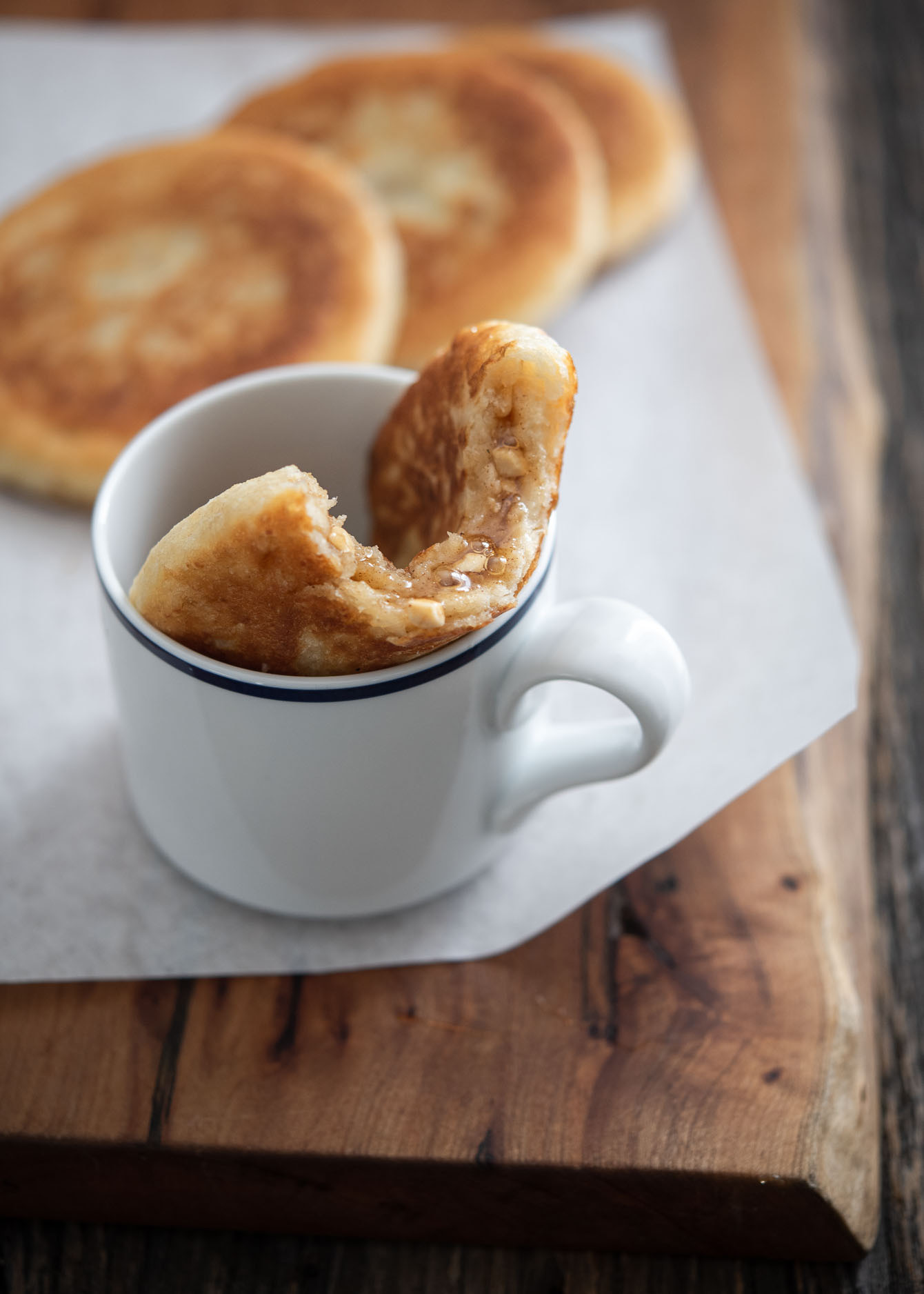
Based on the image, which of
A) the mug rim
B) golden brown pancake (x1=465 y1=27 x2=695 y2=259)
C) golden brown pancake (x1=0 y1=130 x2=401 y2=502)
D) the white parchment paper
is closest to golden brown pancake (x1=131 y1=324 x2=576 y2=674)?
the mug rim

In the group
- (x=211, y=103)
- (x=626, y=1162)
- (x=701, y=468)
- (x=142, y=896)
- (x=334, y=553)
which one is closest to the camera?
(x=334, y=553)

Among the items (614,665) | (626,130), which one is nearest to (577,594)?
(614,665)

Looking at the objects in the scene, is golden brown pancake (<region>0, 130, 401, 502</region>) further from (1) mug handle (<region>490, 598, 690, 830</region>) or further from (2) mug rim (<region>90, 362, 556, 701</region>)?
(1) mug handle (<region>490, 598, 690, 830</region>)

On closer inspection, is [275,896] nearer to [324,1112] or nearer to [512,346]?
[324,1112]

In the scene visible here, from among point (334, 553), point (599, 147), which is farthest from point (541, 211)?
point (334, 553)

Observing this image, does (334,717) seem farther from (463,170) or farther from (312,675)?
(463,170)

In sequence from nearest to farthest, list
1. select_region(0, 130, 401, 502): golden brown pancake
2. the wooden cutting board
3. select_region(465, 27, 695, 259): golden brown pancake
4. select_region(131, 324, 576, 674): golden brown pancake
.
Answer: select_region(131, 324, 576, 674): golden brown pancake → the wooden cutting board → select_region(0, 130, 401, 502): golden brown pancake → select_region(465, 27, 695, 259): golden brown pancake
